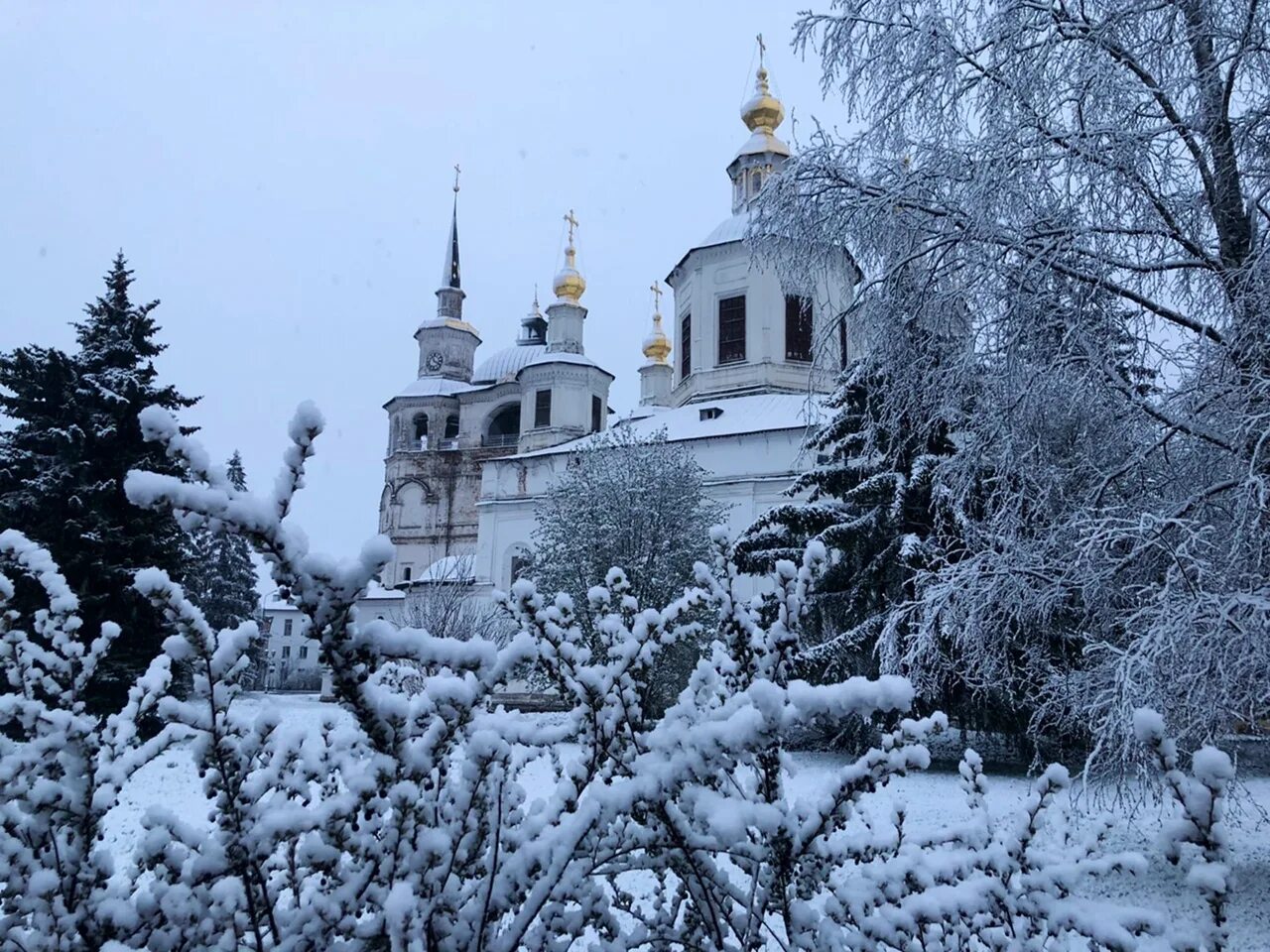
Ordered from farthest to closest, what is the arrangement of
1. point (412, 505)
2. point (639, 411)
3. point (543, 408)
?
point (412, 505), point (543, 408), point (639, 411)

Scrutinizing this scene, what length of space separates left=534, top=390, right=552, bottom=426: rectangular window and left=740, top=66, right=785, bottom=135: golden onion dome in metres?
12.9

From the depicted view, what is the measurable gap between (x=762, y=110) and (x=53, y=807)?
3310cm

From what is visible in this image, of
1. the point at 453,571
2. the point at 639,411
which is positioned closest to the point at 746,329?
the point at 639,411

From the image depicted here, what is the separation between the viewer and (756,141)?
31188mm

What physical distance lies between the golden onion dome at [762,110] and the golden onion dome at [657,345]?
13039 mm

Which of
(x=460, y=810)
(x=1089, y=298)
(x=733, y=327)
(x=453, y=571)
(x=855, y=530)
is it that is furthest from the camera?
(x=453, y=571)

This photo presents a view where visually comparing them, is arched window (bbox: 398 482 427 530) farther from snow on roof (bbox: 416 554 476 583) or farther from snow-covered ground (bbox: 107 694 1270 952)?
snow-covered ground (bbox: 107 694 1270 952)

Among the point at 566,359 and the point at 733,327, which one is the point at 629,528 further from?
the point at 566,359

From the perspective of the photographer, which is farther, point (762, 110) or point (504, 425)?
point (504, 425)

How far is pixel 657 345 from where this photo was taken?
143 feet

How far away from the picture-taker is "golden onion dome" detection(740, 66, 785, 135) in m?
31.4

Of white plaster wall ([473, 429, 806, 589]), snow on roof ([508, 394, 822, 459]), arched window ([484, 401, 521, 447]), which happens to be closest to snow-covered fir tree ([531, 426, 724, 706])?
white plaster wall ([473, 429, 806, 589])

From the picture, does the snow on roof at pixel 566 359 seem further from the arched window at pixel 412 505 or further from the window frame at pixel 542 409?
the arched window at pixel 412 505

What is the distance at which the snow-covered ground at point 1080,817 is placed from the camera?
5.48 m
